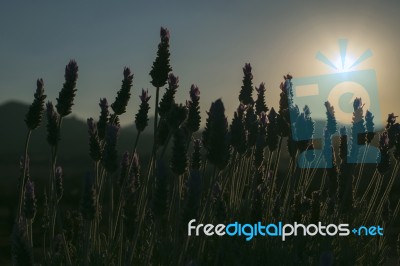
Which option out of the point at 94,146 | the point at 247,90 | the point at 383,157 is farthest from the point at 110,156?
the point at 383,157

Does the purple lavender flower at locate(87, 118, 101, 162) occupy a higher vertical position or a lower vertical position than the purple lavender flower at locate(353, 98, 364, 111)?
lower

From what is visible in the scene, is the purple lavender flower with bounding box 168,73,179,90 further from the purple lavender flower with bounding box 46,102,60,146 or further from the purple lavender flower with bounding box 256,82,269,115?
the purple lavender flower with bounding box 256,82,269,115

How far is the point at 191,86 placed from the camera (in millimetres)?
3557

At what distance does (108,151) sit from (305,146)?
170 centimetres

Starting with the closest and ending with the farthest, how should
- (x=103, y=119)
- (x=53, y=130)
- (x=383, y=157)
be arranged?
(x=53, y=130) < (x=103, y=119) < (x=383, y=157)

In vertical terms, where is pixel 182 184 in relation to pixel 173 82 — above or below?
below

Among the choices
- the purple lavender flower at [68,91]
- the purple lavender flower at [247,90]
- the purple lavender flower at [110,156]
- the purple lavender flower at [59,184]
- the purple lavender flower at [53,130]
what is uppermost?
the purple lavender flower at [247,90]

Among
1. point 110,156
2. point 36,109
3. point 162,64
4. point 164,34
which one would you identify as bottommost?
point 110,156

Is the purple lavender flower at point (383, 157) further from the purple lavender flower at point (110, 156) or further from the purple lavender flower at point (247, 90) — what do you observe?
the purple lavender flower at point (110, 156)

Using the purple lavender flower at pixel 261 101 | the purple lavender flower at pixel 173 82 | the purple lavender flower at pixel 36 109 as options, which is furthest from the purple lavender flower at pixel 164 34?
the purple lavender flower at pixel 261 101

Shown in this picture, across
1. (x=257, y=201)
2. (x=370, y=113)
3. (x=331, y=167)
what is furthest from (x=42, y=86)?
(x=370, y=113)

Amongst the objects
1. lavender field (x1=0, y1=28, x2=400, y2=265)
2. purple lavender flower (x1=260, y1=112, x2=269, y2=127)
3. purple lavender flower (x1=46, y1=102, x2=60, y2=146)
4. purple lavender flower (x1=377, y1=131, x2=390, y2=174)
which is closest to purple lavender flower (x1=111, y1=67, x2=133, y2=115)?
lavender field (x1=0, y1=28, x2=400, y2=265)

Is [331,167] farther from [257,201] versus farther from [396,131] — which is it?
[257,201]

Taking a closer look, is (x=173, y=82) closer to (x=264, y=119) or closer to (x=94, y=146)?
(x=94, y=146)
